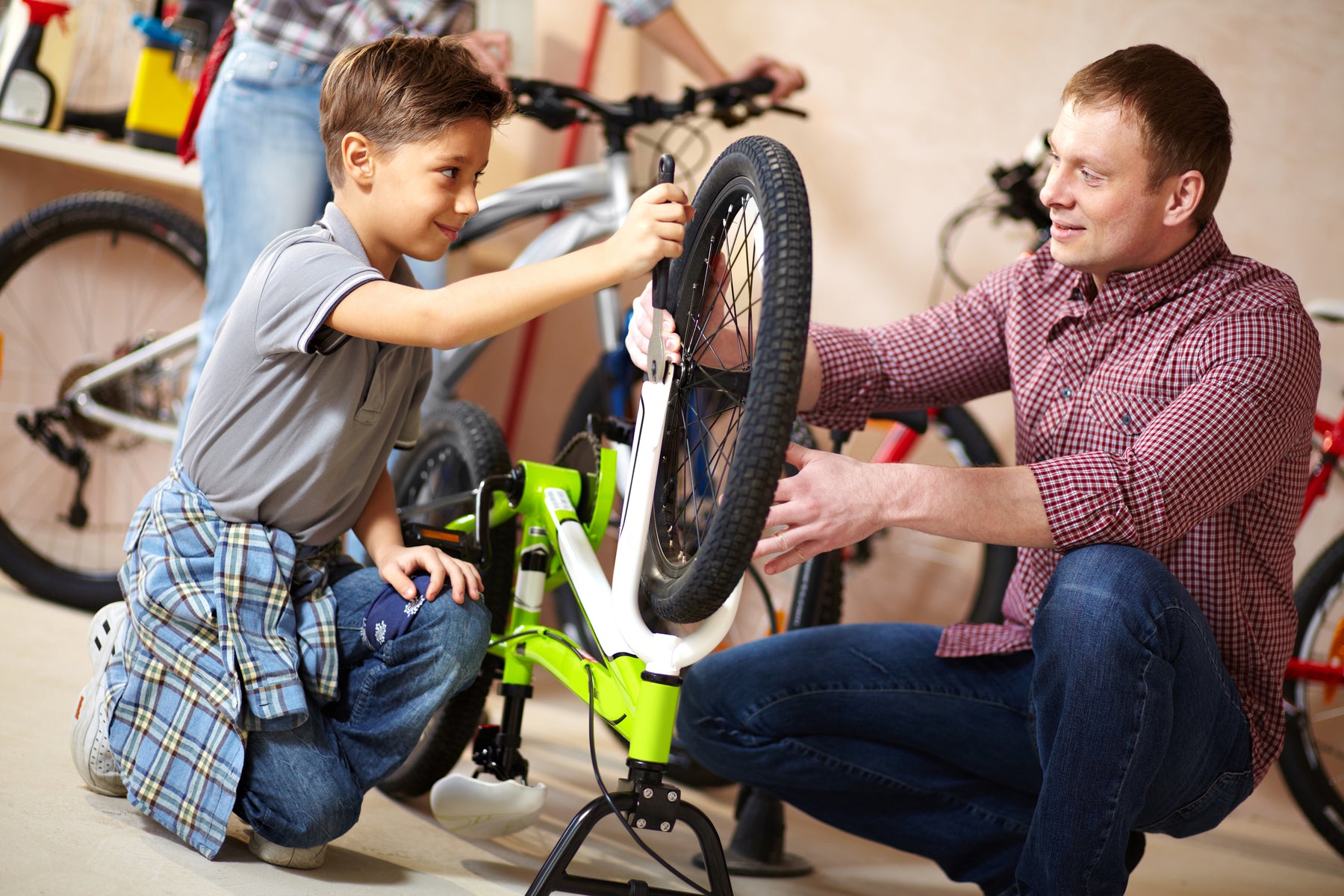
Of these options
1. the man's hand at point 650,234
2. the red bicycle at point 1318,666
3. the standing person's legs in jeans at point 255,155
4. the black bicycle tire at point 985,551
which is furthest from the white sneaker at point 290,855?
the red bicycle at point 1318,666

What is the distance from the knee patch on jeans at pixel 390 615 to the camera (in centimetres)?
112

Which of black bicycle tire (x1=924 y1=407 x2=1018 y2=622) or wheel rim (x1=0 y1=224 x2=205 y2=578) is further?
wheel rim (x1=0 y1=224 x2=205 y2=578)

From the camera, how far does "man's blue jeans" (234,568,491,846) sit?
107 centimetres

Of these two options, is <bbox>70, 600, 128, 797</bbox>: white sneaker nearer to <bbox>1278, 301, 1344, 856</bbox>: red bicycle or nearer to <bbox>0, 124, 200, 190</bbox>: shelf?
<bbox>0, 124, 200, 190</bbox>: shelf

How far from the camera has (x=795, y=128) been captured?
235 cm

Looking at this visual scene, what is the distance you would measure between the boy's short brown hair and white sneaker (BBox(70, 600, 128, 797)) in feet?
1.77

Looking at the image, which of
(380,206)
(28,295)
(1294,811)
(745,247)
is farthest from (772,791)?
(28,295)

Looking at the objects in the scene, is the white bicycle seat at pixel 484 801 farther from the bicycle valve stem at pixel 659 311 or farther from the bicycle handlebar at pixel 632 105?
the bicycle handlebar at pixel 632 105

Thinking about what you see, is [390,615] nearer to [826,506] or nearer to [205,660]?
[205,660]

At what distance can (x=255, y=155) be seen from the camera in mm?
1626

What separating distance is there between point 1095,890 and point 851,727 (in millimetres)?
311

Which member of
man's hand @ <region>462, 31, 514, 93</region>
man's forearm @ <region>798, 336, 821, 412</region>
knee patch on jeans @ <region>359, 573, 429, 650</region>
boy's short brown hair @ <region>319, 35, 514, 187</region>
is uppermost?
man's hand @ <region>462, 31, 514, 93</region>

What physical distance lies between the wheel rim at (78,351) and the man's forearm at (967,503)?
1.72 m

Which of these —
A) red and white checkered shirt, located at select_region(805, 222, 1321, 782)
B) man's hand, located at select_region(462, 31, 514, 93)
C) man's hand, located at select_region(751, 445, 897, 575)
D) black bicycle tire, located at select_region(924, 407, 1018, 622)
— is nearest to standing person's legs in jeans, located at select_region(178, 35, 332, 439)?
man's hand, located at select_region(462, 31, 514, 93)
